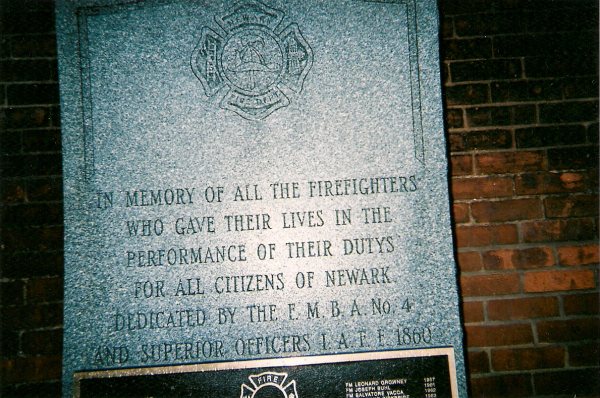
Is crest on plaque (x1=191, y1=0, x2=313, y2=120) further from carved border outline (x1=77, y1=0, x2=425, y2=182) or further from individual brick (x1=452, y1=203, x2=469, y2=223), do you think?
individual brick (x1=452, y1=203, x2=469, y2=223)

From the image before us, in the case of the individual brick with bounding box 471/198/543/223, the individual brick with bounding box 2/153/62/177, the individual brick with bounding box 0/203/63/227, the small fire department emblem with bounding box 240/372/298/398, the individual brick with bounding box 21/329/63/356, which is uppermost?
the individual brick with bounding box 2/153/62/177

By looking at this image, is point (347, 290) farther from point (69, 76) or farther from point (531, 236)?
point (69, 76)

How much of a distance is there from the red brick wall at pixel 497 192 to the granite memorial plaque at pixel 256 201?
41cm

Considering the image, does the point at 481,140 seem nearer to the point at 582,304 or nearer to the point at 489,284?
the point at 489,284

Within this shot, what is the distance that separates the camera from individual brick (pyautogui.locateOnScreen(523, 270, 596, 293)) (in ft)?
5.32

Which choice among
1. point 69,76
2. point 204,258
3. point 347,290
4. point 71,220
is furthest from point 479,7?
point 71,220

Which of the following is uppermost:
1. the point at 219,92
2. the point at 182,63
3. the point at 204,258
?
the point at 182,63

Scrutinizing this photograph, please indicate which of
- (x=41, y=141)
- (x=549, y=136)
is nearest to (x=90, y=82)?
(x=41, y=141)

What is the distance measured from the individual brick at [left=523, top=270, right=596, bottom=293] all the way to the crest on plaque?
1408 mm

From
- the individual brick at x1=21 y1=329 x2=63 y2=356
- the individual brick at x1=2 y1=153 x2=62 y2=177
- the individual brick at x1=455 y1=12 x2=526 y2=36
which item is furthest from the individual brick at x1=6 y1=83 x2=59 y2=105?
the individual brick at x1=455 y1=12 x2=526 y2=36

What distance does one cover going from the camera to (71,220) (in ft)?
4.31

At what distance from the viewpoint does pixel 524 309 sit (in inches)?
63.8

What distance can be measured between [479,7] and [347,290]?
155 cm

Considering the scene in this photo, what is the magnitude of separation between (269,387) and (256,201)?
0.71 metres
